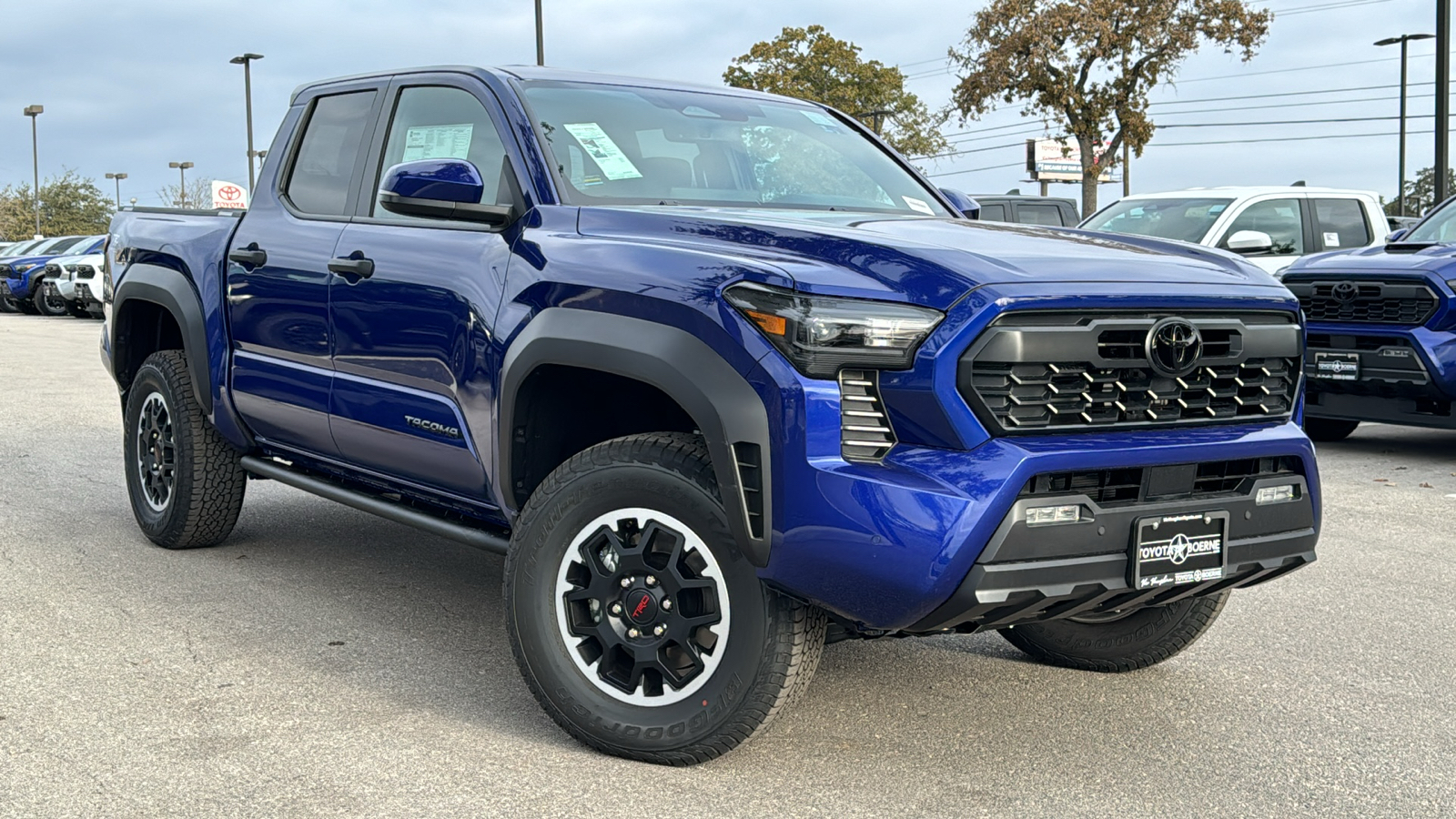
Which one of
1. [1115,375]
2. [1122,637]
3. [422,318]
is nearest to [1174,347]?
[1115,375]

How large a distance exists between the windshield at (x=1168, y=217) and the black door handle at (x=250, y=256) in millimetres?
8451

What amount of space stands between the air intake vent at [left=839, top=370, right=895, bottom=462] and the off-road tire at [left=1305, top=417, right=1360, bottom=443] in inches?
322

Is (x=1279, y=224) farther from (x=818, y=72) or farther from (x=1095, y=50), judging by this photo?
(x=818, y=72)

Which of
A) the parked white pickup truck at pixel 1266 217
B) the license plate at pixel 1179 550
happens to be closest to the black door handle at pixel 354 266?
the license plate at pixel 1179 550

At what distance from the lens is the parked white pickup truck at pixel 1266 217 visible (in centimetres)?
1220

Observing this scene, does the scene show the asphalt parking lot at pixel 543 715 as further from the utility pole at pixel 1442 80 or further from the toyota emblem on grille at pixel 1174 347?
the utility pole at pixel 1442 80

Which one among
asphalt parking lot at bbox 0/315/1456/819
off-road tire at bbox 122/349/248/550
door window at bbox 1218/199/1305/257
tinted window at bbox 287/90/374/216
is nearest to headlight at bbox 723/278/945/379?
asphalt parking lot at bbox 0/315/1456/819

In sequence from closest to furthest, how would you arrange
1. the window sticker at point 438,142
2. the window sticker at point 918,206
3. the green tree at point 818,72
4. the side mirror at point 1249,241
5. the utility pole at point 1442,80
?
the window sticker at point 438,142 → the window sticker at point 918,206 → the side mirror at point 1249,241 → the utility pole at point 1442,80 → the green tree at point 818,72

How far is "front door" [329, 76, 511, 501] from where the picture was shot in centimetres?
424

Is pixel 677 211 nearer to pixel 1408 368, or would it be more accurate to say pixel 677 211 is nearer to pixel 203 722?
Answer: pixel 203 722

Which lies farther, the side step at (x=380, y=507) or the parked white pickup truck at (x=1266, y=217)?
the parked white pickup truck at (x=1266, y=217)

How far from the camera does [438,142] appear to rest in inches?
193

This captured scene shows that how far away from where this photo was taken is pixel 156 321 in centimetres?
650

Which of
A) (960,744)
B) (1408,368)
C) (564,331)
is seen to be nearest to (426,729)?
(564,331)
